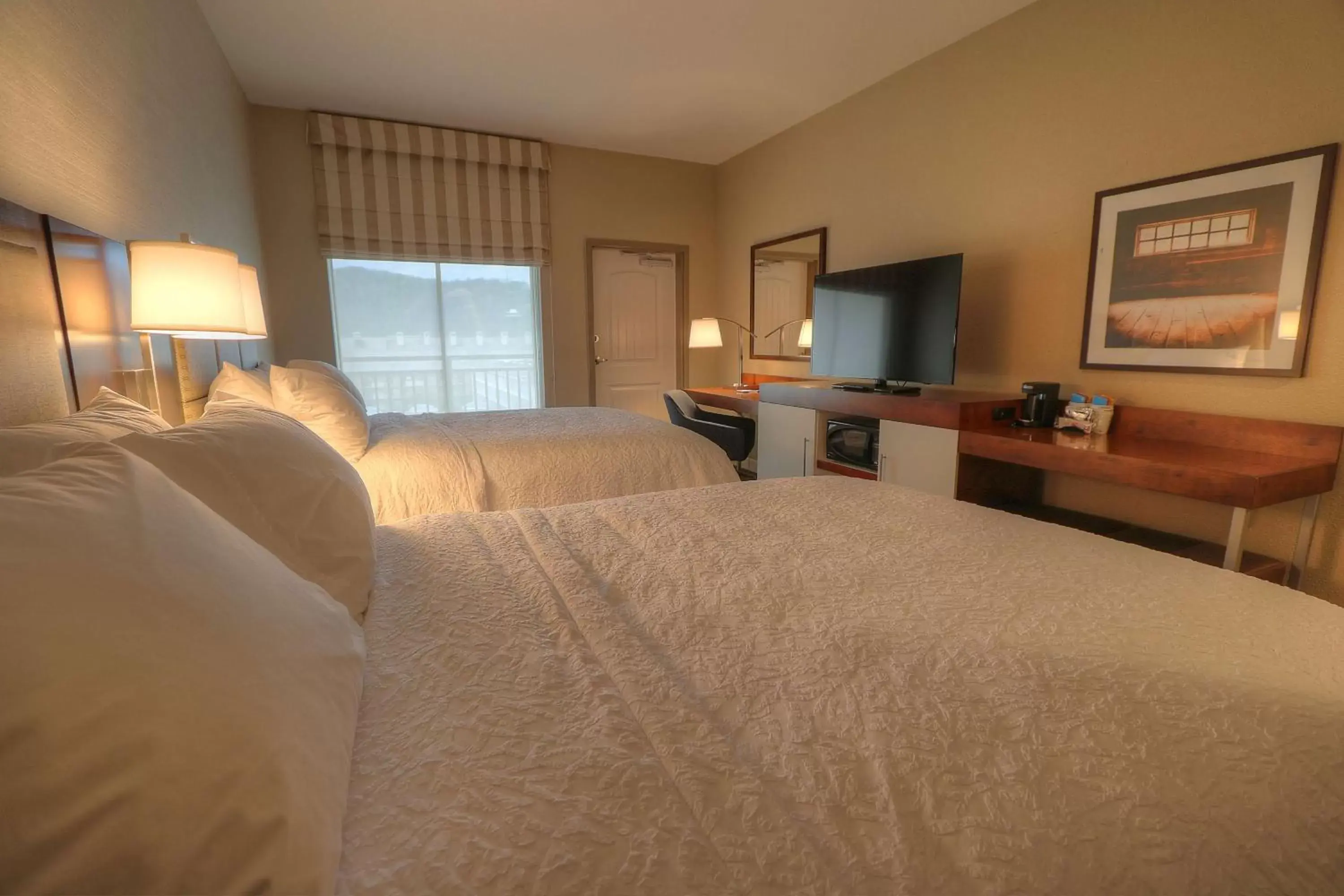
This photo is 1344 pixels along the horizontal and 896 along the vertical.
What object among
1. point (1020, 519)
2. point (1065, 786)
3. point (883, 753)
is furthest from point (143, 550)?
point (1020, 519)

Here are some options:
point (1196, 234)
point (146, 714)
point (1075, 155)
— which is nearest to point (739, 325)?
point (1075, 155)

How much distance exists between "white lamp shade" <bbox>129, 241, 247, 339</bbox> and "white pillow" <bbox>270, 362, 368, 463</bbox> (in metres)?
0.63

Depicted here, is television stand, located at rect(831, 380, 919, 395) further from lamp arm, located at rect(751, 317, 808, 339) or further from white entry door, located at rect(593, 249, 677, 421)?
white entry door, located at rect(593, 249, 677, 421)

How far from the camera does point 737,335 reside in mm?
5246

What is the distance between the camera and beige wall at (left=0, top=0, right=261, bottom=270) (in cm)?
126

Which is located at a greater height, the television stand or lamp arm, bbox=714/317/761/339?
lamp arm, bbox=714/317/761/339

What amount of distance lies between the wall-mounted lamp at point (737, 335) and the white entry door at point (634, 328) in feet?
1.16


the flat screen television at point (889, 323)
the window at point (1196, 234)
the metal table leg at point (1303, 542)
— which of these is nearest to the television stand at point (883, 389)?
the flat screen television at point (889, 323)

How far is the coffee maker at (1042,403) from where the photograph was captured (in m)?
2.63

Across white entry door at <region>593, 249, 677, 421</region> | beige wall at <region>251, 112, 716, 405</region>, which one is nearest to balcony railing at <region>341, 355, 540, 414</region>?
beige wall at <region>251, 112, 716, 405</region>

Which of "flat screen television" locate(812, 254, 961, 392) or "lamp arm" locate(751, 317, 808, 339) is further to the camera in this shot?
"lamp arm" locate(751, 317, 808, 339)

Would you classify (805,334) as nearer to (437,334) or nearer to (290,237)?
(437,334)

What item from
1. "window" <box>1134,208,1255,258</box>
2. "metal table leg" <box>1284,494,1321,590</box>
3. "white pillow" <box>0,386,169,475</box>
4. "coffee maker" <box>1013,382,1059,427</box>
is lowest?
"metal table leg" <box>1284,494,1321,590</box>

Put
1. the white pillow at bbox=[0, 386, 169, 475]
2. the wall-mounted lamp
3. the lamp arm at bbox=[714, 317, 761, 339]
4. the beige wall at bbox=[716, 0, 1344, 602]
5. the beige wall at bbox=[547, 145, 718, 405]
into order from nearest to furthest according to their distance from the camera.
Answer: the white pillow at bbox=[0, 386, 169, 475]
the beige wall at bbox=[716, 0, 1344, 602]
the wall-mounted lamp
the beige wall at bbox=[547, 145, 718, 405]
the lamp arm at bbox=[714, 317, 761, 339]
